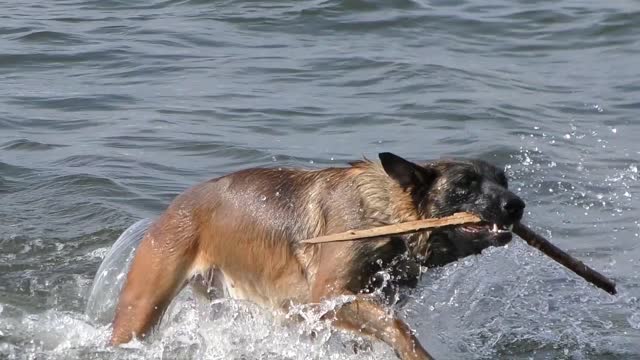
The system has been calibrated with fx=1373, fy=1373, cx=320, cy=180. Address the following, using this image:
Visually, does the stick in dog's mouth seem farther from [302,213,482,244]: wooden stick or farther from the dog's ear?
the dog's ear

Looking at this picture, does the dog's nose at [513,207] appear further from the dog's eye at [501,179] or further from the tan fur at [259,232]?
the tan fur at [259,232]

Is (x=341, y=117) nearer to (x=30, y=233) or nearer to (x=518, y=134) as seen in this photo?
(x=518, y=134)

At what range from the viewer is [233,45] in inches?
581

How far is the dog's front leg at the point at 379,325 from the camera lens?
19.6ft

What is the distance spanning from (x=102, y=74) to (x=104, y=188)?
12.4 ft

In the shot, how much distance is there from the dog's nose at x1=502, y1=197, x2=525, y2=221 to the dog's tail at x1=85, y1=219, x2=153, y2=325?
2.42m

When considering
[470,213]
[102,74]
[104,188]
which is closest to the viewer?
[470,213]

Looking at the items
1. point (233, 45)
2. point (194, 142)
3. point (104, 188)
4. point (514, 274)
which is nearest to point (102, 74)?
point (233, 45)

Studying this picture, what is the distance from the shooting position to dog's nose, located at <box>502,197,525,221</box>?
237 inches

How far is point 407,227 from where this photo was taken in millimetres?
6039

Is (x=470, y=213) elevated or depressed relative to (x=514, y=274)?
elevated

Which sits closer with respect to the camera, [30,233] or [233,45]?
[30,233]

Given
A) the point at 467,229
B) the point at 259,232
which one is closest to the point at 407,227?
the point at 467,229

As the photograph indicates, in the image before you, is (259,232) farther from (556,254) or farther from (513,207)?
(556,254)
